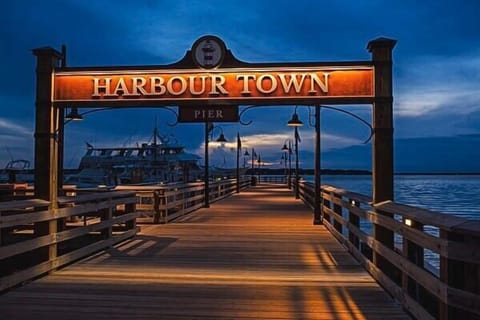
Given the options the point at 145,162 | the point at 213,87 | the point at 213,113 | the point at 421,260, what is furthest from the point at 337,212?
the point at 145,162

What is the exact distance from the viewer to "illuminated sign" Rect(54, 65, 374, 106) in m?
6.57

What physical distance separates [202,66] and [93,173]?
162ft

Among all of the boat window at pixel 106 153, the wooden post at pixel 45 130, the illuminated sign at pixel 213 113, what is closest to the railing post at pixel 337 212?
the illuminated sign at pixel 213 113

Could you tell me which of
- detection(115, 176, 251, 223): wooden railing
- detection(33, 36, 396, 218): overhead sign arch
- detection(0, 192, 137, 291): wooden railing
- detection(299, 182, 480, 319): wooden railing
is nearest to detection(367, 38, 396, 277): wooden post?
detection(33, 36, 396, 218): overhead sign arch

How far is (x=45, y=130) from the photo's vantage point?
265 inches

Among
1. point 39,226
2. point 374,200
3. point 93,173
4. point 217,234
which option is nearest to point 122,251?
point 39,226

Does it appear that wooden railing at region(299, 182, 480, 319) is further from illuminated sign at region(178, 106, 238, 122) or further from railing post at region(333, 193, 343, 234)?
railing post at region(333, 193, 343, 234)

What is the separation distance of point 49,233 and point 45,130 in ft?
4.44

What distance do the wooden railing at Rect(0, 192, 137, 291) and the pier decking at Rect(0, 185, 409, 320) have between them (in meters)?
0.17

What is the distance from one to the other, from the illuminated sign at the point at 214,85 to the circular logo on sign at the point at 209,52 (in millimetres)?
101

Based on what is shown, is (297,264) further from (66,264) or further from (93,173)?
(93,173)

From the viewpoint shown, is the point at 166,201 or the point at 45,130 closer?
the point at 45,130

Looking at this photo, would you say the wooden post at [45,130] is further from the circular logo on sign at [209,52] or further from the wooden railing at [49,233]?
the circular logo on sign at [209,52]

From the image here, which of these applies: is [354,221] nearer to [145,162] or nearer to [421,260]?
[421,260]
